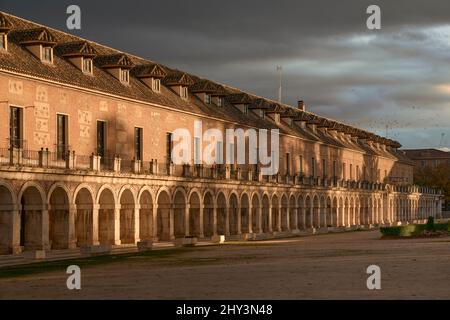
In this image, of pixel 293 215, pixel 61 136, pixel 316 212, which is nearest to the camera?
pixel 61 136

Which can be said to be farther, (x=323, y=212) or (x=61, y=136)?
(x=323, y=212)

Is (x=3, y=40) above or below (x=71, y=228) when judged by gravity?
above

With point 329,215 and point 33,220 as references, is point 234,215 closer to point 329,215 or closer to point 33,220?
point 329,215

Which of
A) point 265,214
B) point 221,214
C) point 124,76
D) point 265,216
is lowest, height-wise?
point 265,216

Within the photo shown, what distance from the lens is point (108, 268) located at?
32125 millimetres

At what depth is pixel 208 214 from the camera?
64.7m

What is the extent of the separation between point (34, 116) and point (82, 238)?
24.6 feet

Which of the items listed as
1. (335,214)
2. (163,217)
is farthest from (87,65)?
(335,214)

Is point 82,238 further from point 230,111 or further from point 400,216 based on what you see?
point 400,216

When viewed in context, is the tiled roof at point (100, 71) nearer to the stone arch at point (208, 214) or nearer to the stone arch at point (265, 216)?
the stone arch at point (208, 214)

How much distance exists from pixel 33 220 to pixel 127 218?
10.2 metres

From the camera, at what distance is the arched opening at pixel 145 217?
55188mm
